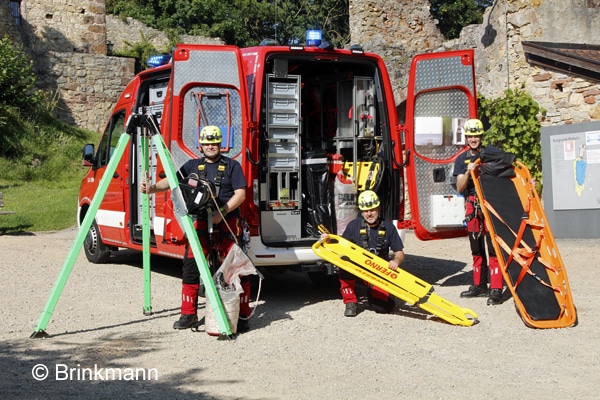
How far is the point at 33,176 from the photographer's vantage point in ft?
69.3

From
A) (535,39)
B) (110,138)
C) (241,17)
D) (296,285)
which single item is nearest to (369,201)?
(296,285)

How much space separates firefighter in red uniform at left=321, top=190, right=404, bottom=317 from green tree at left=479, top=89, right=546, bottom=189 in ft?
24.4

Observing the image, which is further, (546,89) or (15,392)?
(546,89)

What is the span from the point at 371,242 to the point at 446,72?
2.21m

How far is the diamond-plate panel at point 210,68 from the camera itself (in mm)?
8070

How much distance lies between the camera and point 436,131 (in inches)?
362

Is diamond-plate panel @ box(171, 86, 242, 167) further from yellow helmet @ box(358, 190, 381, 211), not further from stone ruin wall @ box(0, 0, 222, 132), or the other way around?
stone ruin wall @ box(0, 0, 222, 132)

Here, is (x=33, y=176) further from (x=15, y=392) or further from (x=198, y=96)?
(x=15, y=392)

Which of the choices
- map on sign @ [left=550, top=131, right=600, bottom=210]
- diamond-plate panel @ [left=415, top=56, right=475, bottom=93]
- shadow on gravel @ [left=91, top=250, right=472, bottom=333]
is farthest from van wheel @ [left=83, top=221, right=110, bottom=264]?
map on sign @ [left=550, top=131, right=600, bottom=210]

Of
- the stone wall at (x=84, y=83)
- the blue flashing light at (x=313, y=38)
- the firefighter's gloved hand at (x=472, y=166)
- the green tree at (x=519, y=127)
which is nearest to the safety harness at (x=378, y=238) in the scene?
the firefighter's gloved hand at (x=472, y=166)

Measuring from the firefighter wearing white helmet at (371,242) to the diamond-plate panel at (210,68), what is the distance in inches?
64.4

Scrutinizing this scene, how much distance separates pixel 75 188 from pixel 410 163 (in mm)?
12892

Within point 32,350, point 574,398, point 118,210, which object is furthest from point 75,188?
point 574,398

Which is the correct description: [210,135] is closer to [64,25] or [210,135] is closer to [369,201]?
[369,201]
